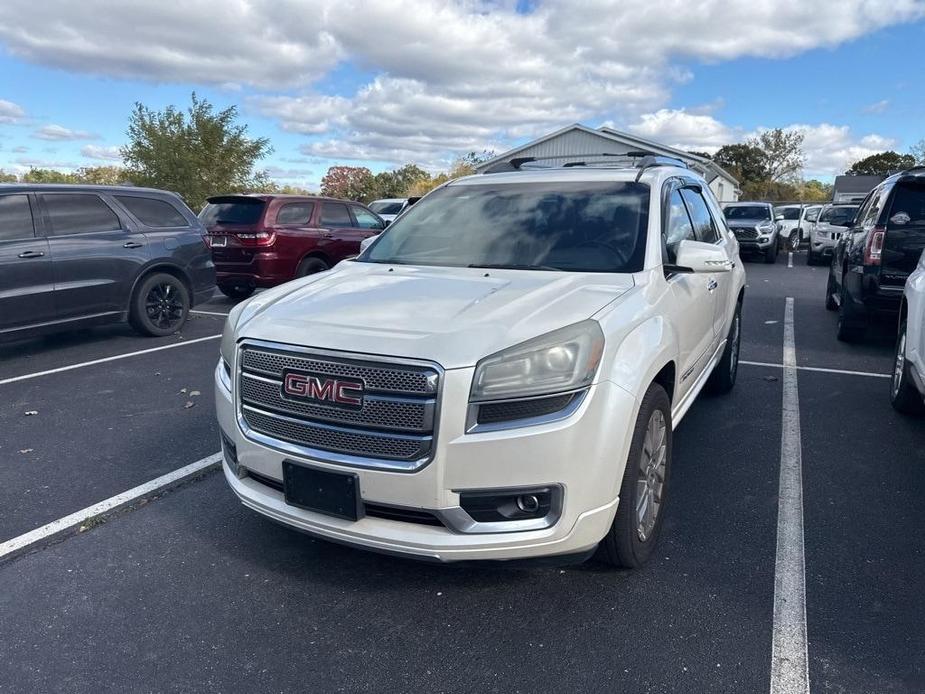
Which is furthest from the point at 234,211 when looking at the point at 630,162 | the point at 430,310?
the point at 430,310

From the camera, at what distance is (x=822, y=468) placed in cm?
428

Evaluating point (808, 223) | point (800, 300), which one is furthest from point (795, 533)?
point (808, 223)

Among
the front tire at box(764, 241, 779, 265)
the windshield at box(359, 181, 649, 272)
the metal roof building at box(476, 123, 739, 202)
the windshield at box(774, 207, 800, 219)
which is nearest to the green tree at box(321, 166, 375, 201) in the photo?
the metal roof building at box(476, 123, 739, 202)

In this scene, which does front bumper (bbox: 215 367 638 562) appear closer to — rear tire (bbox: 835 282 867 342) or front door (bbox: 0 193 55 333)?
front door (bbox: 0 193 55 333)

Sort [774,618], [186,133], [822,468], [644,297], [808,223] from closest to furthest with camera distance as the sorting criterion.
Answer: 1. [774,618]
2. [644,297]
3. [822,468]
4. [808,223]
5. [186,133]

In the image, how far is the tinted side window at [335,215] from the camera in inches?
440

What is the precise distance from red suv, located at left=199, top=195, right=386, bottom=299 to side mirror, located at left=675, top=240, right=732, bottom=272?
761 centimetres

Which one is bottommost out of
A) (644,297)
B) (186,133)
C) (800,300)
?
(800,300)

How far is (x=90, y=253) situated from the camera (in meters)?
7.43

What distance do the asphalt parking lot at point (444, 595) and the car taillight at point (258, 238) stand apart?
562 cm

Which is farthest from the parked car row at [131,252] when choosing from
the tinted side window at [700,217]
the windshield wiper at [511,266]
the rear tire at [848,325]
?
the rear tire at [848,325]

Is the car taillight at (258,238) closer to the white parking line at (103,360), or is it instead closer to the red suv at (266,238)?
the red suv at (266,238)

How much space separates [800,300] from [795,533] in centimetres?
947

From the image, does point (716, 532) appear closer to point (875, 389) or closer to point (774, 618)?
point (774, 618)
